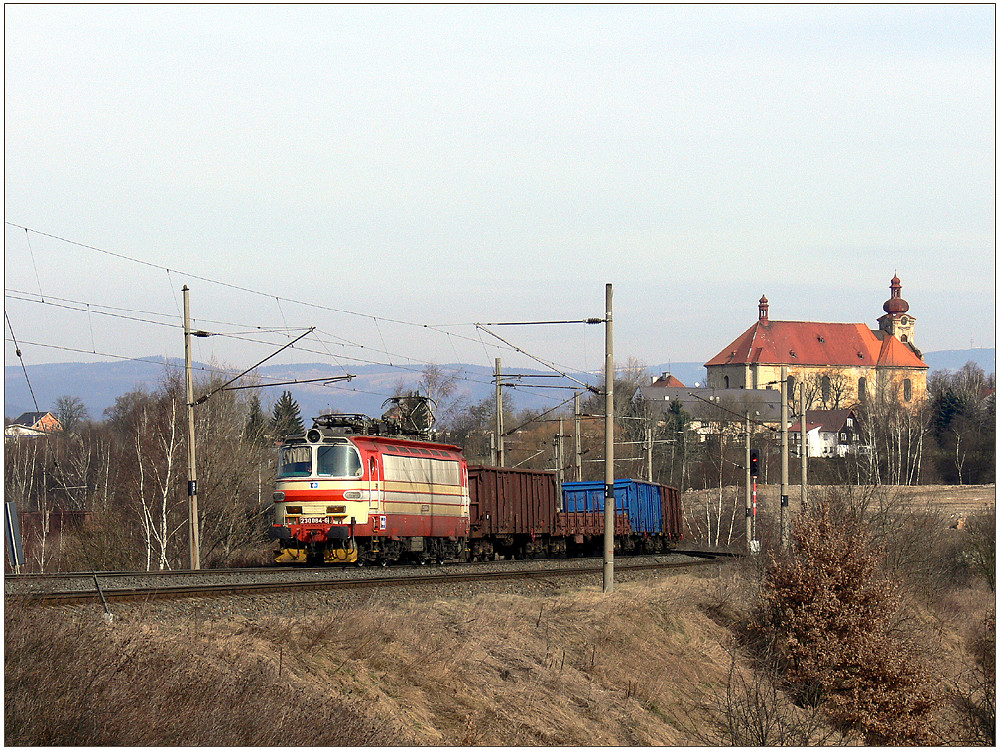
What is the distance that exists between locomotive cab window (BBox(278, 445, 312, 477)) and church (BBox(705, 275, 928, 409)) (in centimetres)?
14027

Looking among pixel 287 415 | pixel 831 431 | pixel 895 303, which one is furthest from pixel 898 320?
pixel 287 415

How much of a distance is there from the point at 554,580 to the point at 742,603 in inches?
211

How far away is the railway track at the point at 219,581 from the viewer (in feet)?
55.6

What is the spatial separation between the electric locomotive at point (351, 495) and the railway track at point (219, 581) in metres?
0.98

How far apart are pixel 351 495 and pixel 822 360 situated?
154 m

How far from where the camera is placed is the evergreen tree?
283 ft

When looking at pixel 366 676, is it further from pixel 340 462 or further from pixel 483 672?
pixel 340 462

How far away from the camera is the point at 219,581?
70.0ft

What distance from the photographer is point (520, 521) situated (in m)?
35.3

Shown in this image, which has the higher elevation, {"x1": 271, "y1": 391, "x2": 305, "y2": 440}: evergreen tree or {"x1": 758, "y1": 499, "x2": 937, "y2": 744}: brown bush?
{"x1": 271, "y1": 391, "x2": 305, "y2": 440}: evergreen tree

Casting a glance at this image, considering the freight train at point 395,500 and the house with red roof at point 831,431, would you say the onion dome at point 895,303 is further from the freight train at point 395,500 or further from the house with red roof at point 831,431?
the freight train at point 395,500

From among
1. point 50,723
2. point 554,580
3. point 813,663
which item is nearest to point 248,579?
point 554,580

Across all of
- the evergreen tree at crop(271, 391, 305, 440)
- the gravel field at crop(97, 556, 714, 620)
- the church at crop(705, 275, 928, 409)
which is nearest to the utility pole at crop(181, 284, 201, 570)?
the gravel field at crop(97, 556, 714, 620)

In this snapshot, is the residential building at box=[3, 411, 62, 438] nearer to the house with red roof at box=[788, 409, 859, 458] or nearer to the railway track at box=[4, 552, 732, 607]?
the railway track at box=[4, 552, 732, 607]
